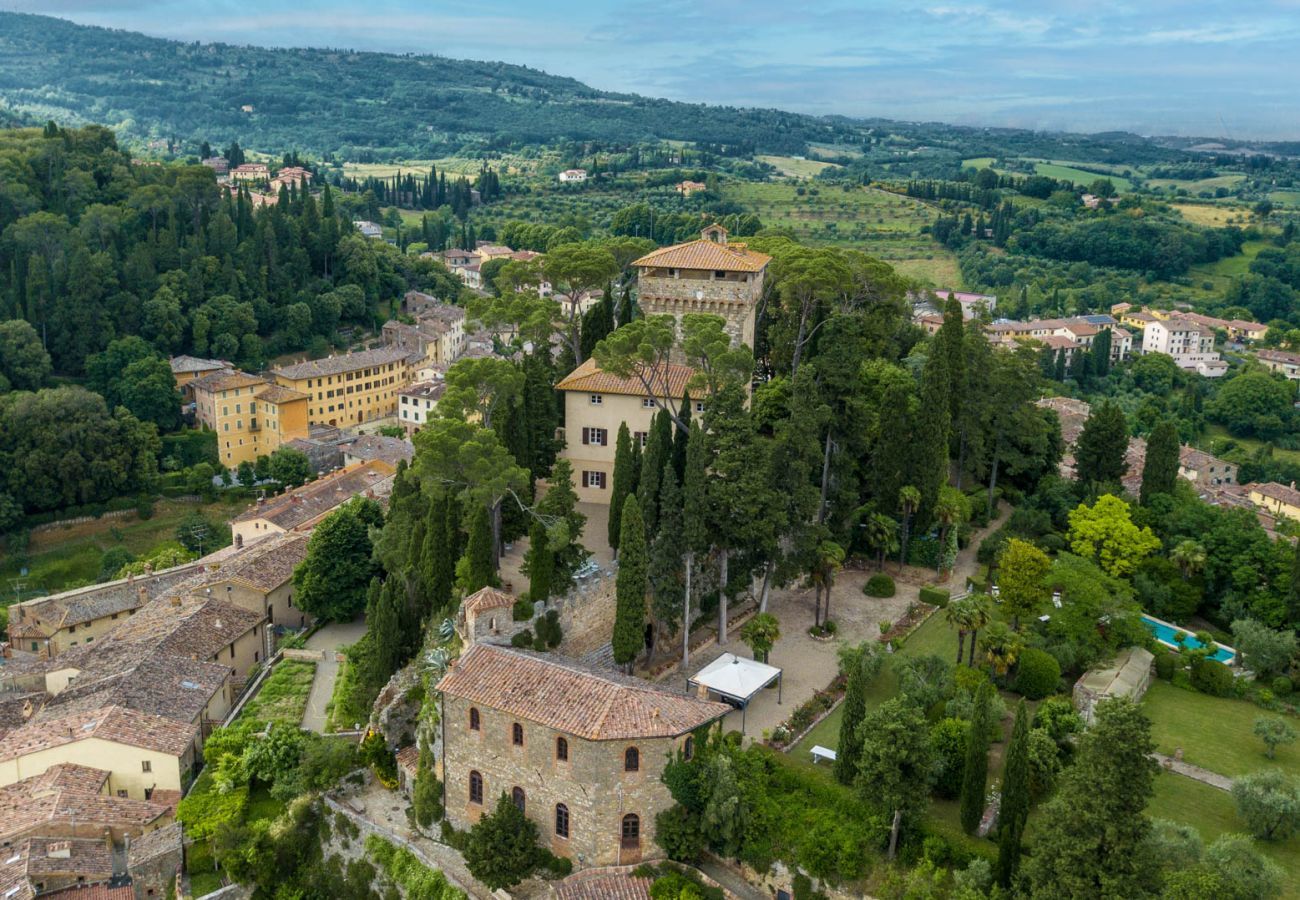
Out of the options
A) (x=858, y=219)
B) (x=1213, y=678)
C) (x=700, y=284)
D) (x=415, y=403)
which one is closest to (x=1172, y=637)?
(x=1213, y=678)

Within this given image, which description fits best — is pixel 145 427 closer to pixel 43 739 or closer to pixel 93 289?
pixel 93 289

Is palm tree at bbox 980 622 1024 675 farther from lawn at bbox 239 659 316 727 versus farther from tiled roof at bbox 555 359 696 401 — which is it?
lawn at bbox 239 659 316 727

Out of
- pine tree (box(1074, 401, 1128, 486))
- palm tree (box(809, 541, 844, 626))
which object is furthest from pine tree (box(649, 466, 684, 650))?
pine tree (box(1074, 401, 1128, 486))

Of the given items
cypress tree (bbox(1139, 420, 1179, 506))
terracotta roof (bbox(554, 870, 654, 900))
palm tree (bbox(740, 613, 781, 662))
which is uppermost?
cypress tree (bbox(1139, 420, 1179, 506))

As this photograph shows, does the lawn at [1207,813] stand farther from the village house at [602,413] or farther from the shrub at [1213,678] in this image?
the village house at [602,413]

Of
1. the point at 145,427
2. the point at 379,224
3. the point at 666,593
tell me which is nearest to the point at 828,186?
the point at 379,224
